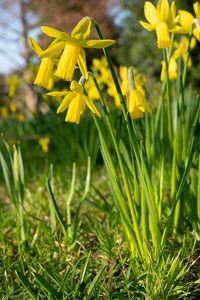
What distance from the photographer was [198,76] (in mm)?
8898

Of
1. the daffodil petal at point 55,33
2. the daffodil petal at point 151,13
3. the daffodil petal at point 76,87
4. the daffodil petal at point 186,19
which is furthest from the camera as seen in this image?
the daffodil petal at point 186,19

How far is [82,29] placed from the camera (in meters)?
0.93

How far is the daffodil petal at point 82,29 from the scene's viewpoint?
0.92 metres

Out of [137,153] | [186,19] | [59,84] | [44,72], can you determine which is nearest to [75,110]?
[44,72]

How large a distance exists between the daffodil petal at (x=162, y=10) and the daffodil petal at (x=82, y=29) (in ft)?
0.87

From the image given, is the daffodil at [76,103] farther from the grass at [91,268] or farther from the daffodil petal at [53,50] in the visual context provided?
the grass at [91,268]

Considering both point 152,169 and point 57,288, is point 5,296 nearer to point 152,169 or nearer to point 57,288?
point 57,288

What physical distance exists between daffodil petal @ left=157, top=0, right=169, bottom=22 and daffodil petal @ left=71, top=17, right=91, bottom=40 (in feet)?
0.87

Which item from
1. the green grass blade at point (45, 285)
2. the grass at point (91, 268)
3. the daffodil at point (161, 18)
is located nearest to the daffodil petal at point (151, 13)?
the daffodil at point (161, 18)

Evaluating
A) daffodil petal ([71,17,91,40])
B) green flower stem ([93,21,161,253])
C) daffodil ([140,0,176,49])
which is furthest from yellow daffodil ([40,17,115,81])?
daffodil ([140,0,176,49])

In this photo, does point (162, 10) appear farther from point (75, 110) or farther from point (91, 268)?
point (91, 268)

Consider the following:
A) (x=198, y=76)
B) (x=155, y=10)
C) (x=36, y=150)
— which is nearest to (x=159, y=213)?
(x=155, y=10)

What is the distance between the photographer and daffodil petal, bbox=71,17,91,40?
3.01 feet

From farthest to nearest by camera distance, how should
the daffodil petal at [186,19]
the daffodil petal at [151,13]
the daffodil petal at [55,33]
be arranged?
the daffodil petal at [186,19] < the daffodil petal at [151,13] < the daffodil petal at [55,33]
